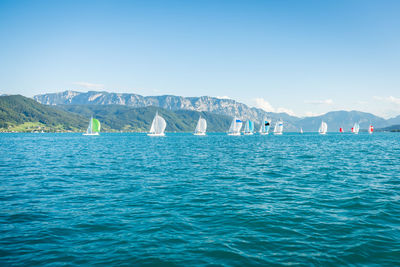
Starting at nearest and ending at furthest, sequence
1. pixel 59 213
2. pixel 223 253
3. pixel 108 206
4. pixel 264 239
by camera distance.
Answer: pixel 223 253 → pixel 264 239 → pixel 59 213 → pixel 108 206

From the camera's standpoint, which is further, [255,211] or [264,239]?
[255,211]

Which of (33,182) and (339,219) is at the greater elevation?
(339,219)

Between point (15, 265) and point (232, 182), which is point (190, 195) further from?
point (15, 265)

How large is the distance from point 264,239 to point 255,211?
4.74m

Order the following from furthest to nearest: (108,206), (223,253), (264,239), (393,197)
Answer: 1. (393,197)
2. (108,206)
3. (264,239)
4. (223,253)

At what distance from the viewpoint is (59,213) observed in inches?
681

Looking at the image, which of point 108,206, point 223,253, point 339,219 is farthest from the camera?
point 108,206

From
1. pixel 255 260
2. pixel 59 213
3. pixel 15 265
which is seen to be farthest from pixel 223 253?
pixel 59 213

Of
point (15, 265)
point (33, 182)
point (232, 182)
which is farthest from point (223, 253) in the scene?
point (33, 182)

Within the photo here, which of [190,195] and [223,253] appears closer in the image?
[223,253]

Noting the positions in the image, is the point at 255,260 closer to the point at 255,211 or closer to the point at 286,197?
the point at 255,211

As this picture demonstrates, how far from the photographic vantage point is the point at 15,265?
1033 centimetres

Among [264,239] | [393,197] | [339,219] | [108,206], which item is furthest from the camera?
[393,197]

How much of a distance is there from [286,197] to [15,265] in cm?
1872
